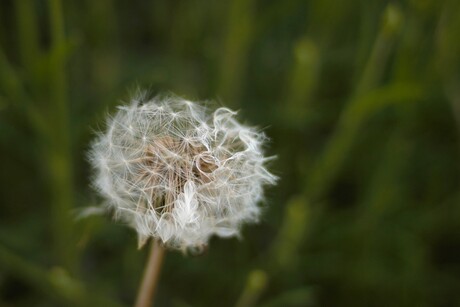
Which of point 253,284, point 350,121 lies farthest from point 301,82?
point 253,284

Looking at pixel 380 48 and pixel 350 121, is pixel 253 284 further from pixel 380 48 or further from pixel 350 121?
pixel 380 48

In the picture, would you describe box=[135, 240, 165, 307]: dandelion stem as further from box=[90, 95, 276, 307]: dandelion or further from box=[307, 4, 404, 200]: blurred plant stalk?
box=[307, 4, 404, 200]: blurred plant stalk

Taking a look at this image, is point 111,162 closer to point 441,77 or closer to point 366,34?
point 366,34

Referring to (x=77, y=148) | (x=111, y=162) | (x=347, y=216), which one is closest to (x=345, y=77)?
(x=347, y=216)

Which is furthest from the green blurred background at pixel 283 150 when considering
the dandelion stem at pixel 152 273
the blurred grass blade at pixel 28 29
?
the dandelion stem at pixel 152 273

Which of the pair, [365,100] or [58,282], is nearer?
[58,282]
